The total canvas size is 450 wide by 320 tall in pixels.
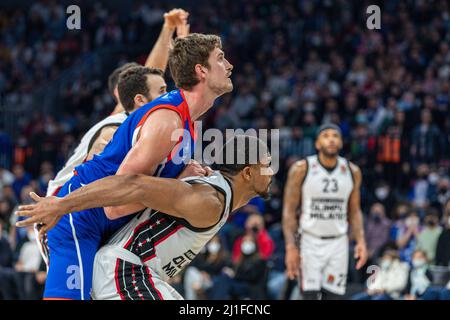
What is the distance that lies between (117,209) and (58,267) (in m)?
0.51

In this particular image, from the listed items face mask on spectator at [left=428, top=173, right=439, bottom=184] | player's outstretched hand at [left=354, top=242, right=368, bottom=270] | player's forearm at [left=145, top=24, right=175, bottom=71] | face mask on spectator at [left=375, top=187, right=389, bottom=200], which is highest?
player's forearm at [left=145, top=24, right=175, bottom=71]

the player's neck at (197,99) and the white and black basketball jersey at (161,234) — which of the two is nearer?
the white and black basketball jersey at (161,234)

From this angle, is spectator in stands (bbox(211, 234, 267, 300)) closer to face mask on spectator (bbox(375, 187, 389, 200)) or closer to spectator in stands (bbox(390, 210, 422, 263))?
spectator in stands (bbox(390, 210, 422, 263))

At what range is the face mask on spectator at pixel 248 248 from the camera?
10096mm

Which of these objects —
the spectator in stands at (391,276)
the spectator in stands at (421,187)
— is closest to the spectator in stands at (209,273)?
the spectator in stands at (391,276)

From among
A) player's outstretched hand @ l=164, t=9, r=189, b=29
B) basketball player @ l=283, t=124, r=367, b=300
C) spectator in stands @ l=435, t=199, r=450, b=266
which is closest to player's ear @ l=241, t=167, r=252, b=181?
player's outstretched hand @ l=164, t=9, r=189, b=29

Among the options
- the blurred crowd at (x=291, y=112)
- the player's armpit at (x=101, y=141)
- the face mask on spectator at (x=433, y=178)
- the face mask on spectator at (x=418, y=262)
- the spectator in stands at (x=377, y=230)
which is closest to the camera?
the player's armpit at (x=101, y=141)

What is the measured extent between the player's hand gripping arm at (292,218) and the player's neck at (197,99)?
3.54 metres

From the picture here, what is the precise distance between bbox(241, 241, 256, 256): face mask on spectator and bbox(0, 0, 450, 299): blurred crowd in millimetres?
13

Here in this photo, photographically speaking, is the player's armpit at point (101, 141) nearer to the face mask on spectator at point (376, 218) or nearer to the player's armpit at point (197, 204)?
the player's armpit at point (197, 204)

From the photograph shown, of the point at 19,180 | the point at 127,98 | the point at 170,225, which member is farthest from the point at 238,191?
the point at 19,180

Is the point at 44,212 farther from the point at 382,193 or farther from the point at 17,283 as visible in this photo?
the point at 382,193

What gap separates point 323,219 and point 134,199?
430cm

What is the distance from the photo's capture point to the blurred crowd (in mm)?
10078
